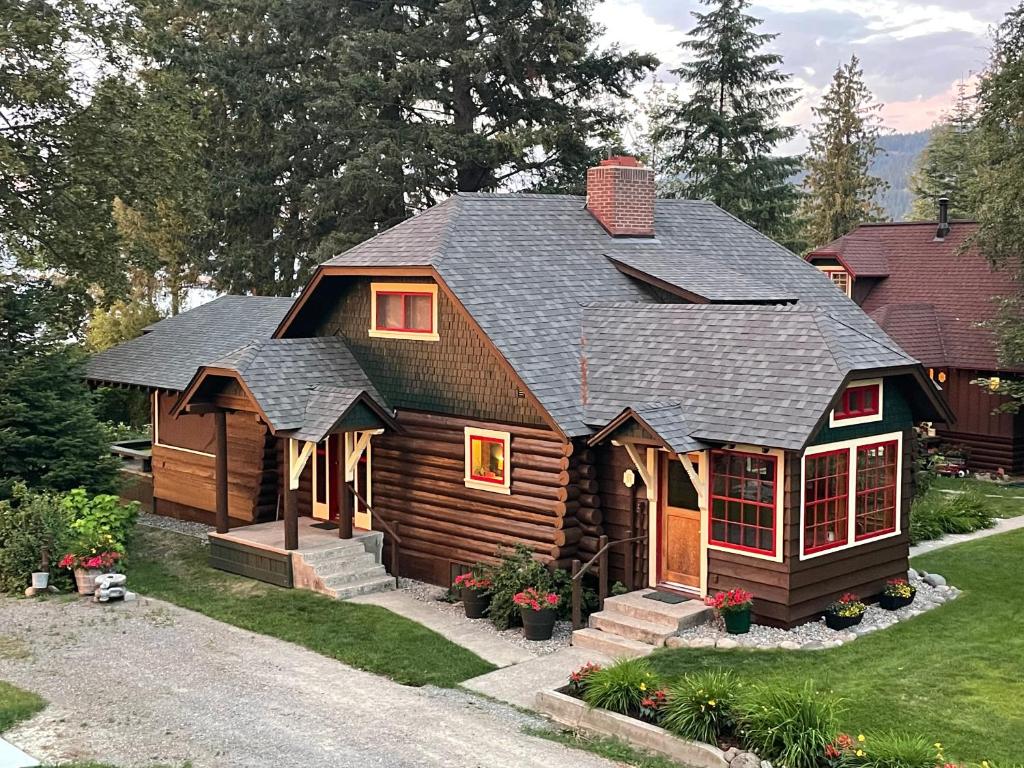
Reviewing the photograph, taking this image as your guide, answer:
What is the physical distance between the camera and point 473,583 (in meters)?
16.5

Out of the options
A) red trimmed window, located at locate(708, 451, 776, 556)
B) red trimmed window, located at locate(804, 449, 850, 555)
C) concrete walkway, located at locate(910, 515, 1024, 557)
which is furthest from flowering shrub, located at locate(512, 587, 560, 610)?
concrete walkway, located at locate(910, 515, 1024, 557)

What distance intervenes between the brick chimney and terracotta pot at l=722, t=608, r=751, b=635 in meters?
8.90

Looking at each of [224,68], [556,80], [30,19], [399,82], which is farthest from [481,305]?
[224,68]

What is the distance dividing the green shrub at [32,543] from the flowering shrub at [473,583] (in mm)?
Answer: 6411

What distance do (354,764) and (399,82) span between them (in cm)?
2727

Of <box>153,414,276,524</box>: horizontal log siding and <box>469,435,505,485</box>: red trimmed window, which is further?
<box>153,414,276,524</box>: horizontal log siding

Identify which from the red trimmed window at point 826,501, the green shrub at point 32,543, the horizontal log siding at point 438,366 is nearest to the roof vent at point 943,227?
the red trimmed window at point 826,501

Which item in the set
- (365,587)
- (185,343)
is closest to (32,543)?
(365,587)

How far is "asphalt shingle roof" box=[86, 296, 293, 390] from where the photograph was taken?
23.8 meters

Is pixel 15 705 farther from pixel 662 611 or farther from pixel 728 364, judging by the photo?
pixel 728 364

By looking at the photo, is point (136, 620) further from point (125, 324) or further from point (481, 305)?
point (125, 324)

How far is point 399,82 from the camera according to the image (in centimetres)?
3494

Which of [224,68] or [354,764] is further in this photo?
[224,68]

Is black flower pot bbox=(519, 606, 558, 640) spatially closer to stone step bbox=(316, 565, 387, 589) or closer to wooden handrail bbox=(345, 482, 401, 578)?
wooden handrail bbox=(345, 482, 401, 578)
